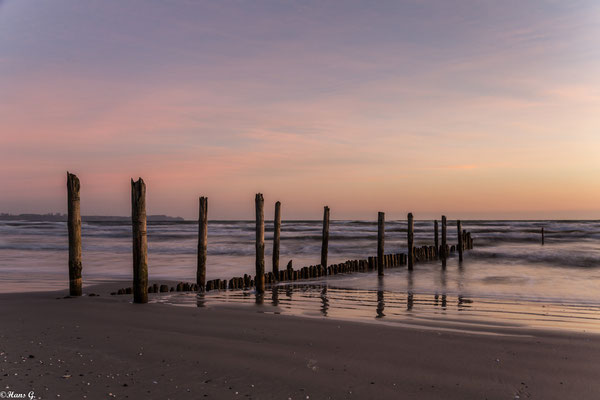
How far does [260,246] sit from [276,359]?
325 inches

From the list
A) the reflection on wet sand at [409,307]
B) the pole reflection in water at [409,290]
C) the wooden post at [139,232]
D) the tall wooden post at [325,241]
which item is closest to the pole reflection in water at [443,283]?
the reflection on wet sand at [409,307]

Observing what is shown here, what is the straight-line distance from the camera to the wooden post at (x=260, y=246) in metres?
13.7

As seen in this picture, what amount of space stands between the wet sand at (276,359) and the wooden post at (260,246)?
5088 millimetres

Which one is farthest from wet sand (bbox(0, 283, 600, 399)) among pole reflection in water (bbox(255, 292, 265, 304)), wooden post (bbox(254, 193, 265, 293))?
wooden post (bbox(254, 193, 265, 293))

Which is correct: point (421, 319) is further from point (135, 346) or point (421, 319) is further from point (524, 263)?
point (524, 263)

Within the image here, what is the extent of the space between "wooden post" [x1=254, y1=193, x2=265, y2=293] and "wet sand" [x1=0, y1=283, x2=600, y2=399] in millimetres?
5088

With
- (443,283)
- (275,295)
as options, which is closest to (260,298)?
(275,295)

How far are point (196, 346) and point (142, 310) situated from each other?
327cm

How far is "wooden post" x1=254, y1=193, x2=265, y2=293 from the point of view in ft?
44.9

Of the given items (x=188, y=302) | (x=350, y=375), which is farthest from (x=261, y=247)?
(x=350, y=375)

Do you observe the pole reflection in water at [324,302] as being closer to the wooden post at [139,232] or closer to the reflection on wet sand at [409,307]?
the reflection on wet sand at [409,307]

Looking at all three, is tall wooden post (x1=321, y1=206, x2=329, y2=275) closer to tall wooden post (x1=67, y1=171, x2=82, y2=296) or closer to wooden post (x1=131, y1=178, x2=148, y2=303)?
wooden post (x1=131, y1=178, x2=148, y2=303)

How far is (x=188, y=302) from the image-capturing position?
36.5ft

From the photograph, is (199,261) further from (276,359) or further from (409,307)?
(276,359)
